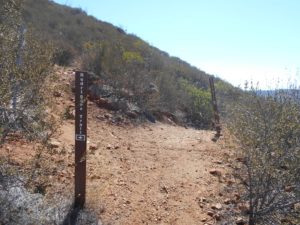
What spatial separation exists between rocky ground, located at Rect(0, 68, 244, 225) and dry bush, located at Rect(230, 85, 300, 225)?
22.8 inches

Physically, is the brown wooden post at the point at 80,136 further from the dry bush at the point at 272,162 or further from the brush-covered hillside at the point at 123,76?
the brush-covered hillside at the point at 123,76

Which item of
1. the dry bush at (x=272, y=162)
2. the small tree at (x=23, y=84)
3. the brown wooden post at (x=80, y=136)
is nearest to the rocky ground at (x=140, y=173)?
the brown wooden post at (x=80, y=136)

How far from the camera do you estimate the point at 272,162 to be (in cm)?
638

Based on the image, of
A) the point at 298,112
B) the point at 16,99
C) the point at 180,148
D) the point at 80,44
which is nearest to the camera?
the point at 16,99

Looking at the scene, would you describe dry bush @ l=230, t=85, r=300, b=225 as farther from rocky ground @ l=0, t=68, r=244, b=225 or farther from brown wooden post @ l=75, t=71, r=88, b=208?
brown wooden post @ l=75, t=71, r=88, b=208

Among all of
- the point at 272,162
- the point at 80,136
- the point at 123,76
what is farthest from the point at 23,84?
the point at 123,76

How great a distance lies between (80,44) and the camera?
56.5 ft

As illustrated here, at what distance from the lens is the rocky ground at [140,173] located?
20.2 feet

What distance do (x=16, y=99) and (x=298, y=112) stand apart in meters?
4.31

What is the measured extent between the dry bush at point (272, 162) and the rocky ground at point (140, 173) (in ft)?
1.90

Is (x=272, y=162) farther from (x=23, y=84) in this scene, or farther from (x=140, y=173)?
(x=23, y=84)

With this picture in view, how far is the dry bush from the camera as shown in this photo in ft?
21.0

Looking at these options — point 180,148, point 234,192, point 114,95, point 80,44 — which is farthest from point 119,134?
point 80,44

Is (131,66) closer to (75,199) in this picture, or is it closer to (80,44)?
(80,44)
